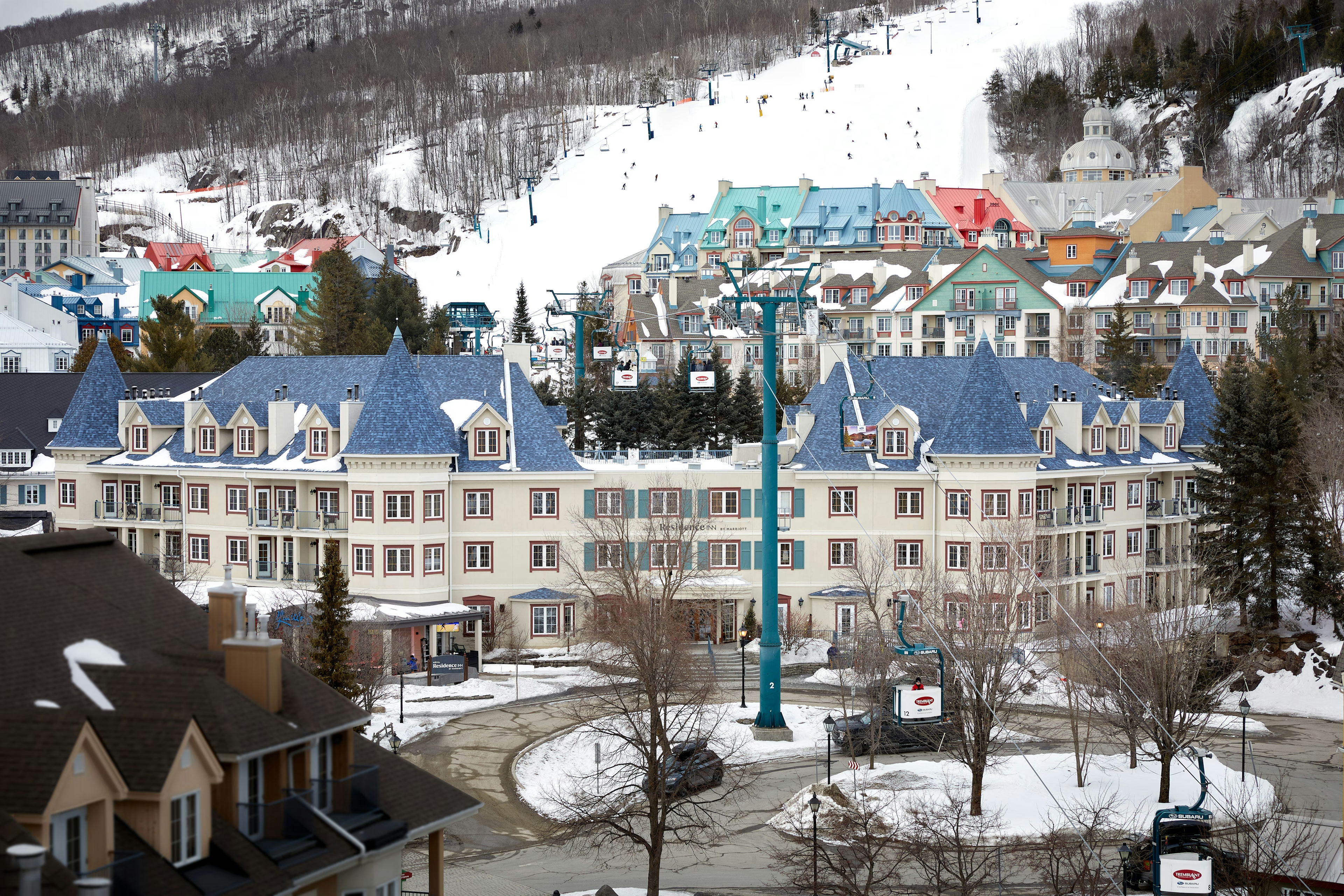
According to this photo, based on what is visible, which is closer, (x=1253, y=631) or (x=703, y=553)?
(x=1253, y=631)

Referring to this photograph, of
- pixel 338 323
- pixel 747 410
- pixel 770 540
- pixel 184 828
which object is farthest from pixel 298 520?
pixel 184 828

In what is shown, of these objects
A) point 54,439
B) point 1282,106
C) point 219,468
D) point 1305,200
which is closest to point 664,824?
point 219,468

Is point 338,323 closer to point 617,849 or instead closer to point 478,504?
point 478,504

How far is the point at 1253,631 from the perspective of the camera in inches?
2464

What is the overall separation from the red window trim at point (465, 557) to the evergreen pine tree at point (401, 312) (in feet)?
147

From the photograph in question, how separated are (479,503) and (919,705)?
1216 inches

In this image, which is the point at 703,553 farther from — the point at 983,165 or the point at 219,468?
the point at 983,165

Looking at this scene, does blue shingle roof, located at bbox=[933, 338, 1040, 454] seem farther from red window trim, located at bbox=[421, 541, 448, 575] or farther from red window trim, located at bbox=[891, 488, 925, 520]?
red window trim, located at bbox=[421, 541, 448, 575]

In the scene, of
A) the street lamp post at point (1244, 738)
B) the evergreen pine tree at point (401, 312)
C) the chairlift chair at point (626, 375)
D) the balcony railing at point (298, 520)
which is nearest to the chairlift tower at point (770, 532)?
the street lamp post at point (1244, 738)

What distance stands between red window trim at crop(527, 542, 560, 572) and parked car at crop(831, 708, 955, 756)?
685 inches

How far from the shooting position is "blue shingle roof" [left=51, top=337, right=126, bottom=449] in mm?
70938

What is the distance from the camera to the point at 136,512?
70.1 m

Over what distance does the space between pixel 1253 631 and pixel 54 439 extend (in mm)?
45676

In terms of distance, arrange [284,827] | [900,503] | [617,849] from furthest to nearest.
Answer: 1. [900,503]
2. [617,849]
3. [284,827]
